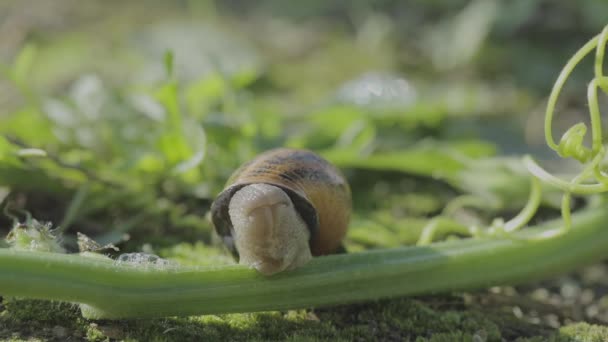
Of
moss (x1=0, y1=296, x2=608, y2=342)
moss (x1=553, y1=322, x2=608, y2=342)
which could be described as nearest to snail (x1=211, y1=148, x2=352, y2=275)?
moss (x1=0, y1=296, x2=608, y2=342)

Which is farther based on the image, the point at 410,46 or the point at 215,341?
the point at 410,46

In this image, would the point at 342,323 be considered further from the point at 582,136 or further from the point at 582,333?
the point at 582,136

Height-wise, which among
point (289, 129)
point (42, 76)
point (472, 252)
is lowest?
point (42, 76)

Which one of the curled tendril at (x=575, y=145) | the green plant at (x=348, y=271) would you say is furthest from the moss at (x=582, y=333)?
the curled tendril at (x=575, y=145)

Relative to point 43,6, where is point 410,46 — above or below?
above

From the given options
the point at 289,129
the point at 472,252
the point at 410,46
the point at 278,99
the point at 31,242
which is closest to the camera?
the point at 31,242

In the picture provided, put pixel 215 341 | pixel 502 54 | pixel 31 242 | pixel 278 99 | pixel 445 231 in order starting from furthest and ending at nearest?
pixel 502 54
pixel 278 99
pixel 445 231
pixel 31 242
pixel 215 341

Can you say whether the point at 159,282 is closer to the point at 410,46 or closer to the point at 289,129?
the point at 289,129

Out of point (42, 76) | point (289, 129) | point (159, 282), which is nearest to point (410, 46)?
point (289, 129)
